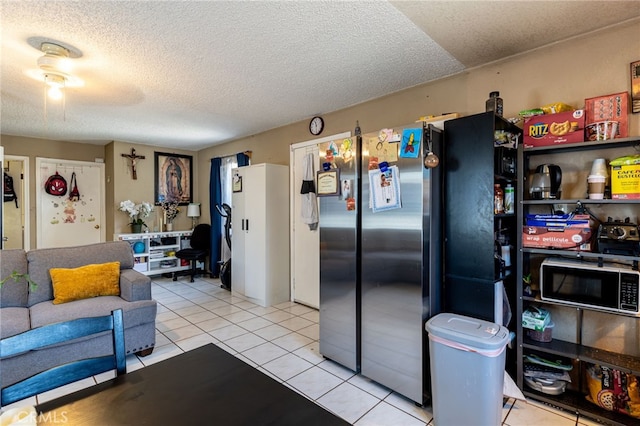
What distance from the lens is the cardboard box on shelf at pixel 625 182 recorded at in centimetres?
186

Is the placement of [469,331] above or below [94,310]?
above

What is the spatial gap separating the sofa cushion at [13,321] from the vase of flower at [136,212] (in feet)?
10.6

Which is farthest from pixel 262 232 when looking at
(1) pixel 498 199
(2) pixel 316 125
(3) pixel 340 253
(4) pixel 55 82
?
(1) pixel 498 199

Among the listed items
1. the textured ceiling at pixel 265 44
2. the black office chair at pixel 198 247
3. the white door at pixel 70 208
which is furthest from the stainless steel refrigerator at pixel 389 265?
the white door at pixel 70 208

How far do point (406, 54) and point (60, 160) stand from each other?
616cm

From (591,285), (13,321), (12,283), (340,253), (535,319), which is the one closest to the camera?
(591,285)

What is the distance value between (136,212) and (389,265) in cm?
521

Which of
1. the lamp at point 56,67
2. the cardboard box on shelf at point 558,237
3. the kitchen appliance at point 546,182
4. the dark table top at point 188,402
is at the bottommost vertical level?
the dark table top at point 188,402

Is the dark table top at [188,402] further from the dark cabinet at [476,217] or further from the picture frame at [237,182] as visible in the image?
the picture frame at [237,182]

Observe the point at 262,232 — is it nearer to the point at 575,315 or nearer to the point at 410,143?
the point at 410,143

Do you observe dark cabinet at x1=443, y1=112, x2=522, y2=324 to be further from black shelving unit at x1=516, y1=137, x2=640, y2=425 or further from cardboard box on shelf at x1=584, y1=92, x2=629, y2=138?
cardboard box on shelf at x1=584, y1=92, x2=629, y2=138

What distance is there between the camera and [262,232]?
13.8 ft

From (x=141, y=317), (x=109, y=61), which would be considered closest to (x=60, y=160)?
(x=109, y=61)

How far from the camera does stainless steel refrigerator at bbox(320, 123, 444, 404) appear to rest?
2.14 metres
